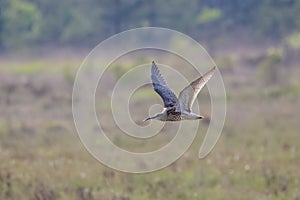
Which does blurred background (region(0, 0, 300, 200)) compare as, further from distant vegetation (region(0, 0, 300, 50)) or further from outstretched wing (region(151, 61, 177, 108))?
outstretched wing (region(151, 61, 177, 108))

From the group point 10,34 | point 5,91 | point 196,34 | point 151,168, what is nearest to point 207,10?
point 196,34

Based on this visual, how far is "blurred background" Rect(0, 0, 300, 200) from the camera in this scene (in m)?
11.5

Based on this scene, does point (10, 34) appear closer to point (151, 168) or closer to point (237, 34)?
point (237, 34)

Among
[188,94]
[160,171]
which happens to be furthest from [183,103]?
[160,171]

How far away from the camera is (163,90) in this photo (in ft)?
23.3

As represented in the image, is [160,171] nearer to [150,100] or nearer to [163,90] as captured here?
[163,90]

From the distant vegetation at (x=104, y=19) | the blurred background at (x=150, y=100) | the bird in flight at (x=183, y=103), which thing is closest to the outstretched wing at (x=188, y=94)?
the bird in flight at (x=183, y=103)

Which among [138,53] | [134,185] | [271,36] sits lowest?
[134,185]

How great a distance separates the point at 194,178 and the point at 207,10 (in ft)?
121

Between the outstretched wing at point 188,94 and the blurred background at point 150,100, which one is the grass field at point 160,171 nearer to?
the blurred background at point 150,100

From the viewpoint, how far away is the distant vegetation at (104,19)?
43.9m

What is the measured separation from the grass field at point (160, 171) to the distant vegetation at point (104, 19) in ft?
52.1

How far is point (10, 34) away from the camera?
43469 millimetres

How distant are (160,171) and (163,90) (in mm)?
5724
